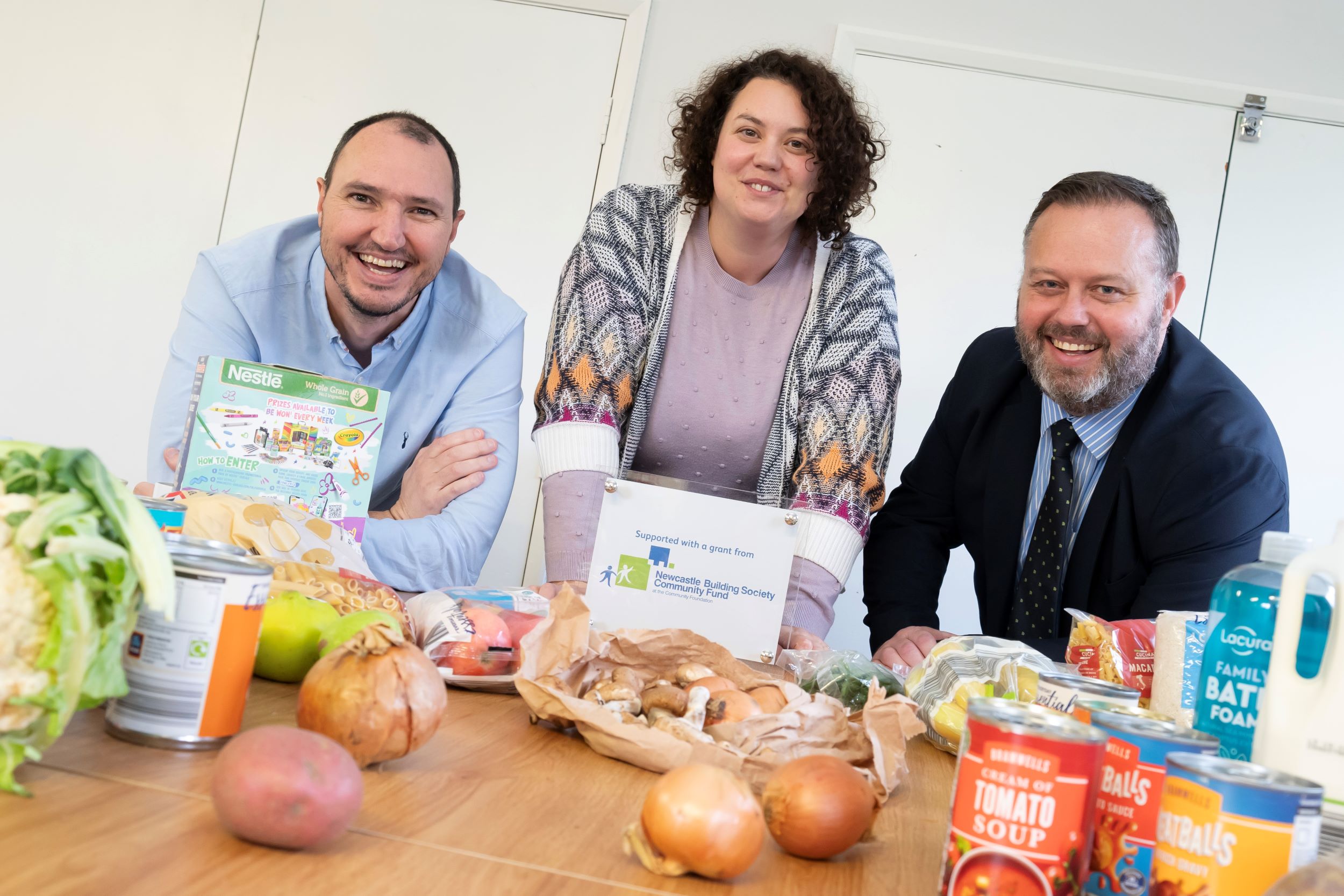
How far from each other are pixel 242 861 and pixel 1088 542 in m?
1.55

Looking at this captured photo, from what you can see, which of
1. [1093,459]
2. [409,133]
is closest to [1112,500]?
[1093,459]

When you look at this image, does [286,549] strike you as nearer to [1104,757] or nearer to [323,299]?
[1104,757]

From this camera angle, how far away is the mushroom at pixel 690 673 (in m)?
0.93

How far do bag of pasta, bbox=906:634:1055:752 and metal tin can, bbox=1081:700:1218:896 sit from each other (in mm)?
360

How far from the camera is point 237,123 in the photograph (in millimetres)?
3414

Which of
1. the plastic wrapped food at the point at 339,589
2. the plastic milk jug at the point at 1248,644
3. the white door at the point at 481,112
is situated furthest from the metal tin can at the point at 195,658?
the white door at the point at 481,112

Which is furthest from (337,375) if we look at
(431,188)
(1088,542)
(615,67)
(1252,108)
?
(1252,108)

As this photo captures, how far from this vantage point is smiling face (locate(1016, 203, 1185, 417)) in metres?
1.86

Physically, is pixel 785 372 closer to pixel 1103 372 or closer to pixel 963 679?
pixel 1103 372

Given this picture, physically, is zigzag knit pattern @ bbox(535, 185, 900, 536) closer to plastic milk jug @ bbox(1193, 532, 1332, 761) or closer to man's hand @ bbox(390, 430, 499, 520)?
man's hand @ bbox(390, 430, 499, 520)

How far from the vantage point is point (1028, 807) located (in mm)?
550

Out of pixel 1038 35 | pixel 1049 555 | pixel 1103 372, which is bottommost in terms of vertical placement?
pixel 1049 555

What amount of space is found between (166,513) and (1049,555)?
A: 1.42 meters

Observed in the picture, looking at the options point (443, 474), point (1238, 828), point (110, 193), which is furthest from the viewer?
point (110, 193)
